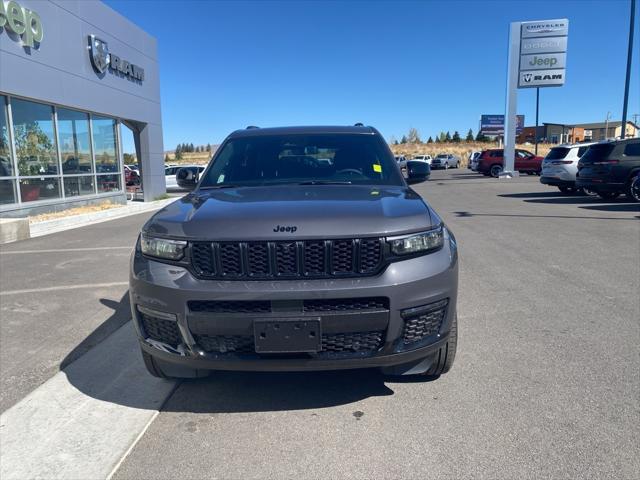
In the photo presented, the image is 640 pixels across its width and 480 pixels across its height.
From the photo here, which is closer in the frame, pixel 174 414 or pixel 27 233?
pixel 174 414

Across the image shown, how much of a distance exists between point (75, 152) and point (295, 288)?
15141 mm

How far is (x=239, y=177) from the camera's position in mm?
4016

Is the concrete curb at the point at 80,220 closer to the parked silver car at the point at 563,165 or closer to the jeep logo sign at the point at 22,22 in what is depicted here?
the jeep logo sign at the point at 22,22

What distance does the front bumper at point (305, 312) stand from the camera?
249 centimetres

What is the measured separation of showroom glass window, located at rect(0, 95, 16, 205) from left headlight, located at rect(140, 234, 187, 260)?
11.3 metres

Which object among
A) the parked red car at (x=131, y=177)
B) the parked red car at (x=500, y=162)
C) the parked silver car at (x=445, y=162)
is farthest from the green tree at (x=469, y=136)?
the parked red car at (x=131, y=177)

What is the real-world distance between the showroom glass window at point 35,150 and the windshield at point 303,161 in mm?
10846

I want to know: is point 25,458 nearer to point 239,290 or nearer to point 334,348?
point 239,290

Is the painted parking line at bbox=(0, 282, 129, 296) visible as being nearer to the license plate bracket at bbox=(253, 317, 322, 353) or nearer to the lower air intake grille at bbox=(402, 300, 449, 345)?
the license plate bracket at bbox=(253, 317, 322, 353)

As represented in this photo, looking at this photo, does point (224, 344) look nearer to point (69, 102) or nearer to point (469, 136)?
point (69, 102)

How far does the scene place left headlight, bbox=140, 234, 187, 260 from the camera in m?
→ 2.66

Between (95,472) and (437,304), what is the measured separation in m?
1.92

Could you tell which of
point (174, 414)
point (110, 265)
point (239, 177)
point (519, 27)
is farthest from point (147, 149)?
point (519, 27)

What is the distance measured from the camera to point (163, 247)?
2.71 metres
